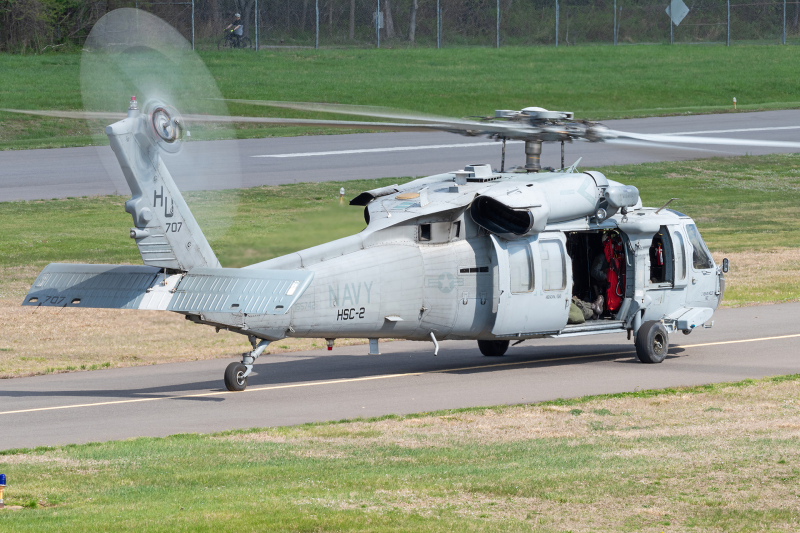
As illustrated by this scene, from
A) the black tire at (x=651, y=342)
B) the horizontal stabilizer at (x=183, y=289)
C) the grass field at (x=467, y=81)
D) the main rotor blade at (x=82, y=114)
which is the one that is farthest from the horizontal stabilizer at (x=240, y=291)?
the grass field at (x=467, y=81)

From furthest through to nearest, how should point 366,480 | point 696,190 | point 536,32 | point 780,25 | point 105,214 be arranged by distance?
1. point 780,25
2. point 536,32
3. point 696,190
4. point 105,214
5. point 366,480

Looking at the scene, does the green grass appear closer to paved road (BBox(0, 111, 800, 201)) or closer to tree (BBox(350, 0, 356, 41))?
paved road (BBox(0, 111, 800, 201))

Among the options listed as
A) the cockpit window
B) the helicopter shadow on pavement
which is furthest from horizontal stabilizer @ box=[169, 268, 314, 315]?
the cockpit window

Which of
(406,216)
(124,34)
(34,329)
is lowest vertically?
(34,329)

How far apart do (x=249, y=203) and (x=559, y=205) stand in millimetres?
16839

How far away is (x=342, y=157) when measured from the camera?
4119 cm

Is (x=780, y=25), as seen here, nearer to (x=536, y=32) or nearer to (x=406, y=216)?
(x=536, y=32)

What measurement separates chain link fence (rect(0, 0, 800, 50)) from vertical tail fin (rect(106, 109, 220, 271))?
40731 millimetres

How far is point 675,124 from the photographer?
4816 cm

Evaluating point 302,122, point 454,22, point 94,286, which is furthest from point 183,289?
point 454,22

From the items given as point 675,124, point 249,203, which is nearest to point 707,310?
point 249,203

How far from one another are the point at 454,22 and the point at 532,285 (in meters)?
48.9

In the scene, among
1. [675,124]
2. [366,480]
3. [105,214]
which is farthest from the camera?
[675,124]

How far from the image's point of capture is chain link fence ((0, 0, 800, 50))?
5612cm
